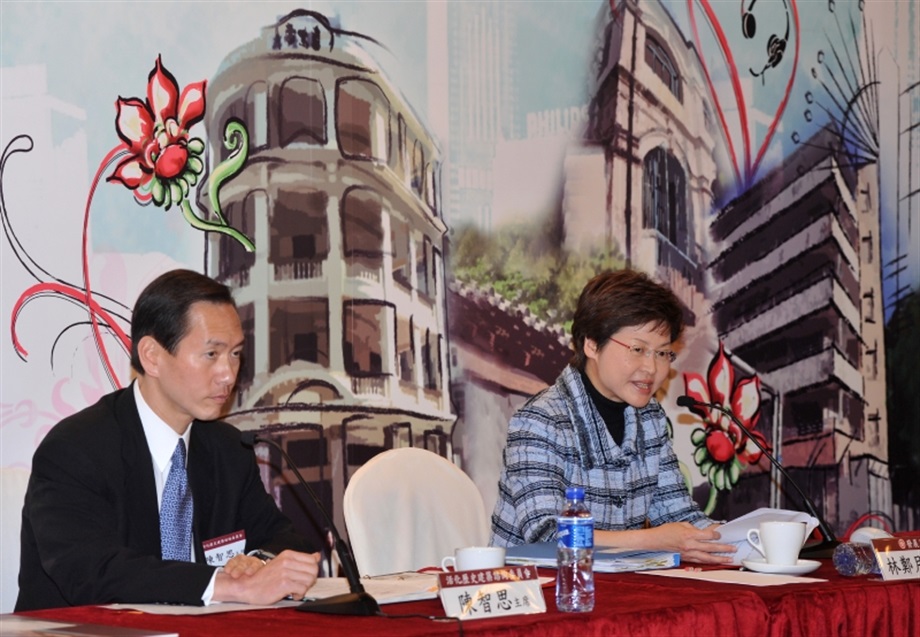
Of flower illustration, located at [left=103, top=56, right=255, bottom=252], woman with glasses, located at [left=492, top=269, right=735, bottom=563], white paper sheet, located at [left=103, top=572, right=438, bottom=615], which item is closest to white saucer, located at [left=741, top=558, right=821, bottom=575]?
woman with glasses, located at [left=492, top=269, right=735, bottom=563]

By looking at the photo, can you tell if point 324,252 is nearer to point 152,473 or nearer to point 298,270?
point 298,270

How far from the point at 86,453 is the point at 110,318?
92cm

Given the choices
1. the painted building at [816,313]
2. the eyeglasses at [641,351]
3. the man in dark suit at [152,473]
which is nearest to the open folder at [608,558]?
the man in dark suit at [152,473]

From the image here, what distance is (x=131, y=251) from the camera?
322 centimetres

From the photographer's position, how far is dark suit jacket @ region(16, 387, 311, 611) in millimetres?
2080

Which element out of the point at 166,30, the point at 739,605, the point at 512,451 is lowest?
the point at 739,605

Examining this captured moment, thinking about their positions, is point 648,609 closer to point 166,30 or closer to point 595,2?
point 166,30

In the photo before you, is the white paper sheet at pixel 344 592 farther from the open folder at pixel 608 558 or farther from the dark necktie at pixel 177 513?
the dark necktie at pixel 177 513

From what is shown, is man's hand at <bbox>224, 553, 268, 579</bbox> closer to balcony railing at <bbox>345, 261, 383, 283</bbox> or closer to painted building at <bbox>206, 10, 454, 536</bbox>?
painted building at <bbox>206, 10, 454, 536</bbox>

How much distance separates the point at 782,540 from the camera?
2387mm

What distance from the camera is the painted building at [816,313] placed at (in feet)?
15.4

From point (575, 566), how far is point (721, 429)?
2.74 metres

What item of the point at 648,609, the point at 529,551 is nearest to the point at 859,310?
the point at 529,551

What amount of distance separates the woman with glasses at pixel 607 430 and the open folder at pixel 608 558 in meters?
0.24
